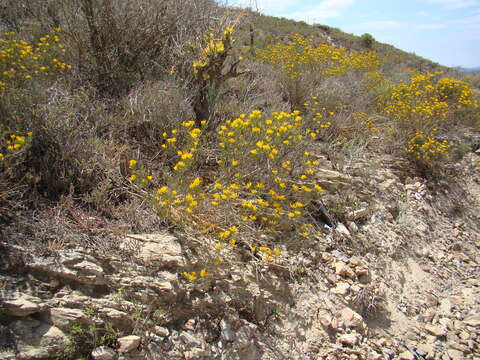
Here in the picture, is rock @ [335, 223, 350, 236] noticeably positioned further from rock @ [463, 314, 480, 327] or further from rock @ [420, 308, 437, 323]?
rock @ [463, 314, 480, 327]

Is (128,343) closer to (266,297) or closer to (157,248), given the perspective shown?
(157,248)

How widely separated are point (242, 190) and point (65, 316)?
1.82 m

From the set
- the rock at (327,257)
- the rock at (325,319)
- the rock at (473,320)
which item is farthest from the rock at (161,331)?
the rock at (473,320)

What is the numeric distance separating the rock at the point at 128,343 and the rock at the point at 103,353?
0.05 meters

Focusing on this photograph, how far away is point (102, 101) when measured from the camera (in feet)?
11.9

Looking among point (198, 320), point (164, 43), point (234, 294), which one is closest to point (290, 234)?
point (234, 294)

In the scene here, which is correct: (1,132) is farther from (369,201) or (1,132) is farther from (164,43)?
(369,201)

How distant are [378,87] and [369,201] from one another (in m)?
3.39

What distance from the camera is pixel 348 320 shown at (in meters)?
2.85

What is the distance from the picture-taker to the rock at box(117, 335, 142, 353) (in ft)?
6.31

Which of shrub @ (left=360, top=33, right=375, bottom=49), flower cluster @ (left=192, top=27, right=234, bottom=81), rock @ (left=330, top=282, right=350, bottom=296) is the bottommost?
rock @ (left=330, top=282, right=350, bottom=296)

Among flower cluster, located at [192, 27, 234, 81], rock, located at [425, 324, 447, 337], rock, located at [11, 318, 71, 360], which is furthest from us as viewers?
flower cluster, located at [192, 27, 234, 81]

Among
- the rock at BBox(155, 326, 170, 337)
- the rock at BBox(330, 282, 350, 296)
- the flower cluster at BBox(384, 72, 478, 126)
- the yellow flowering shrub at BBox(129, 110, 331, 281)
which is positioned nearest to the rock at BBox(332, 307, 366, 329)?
the rock at BBox(330, 282, 350, 296)

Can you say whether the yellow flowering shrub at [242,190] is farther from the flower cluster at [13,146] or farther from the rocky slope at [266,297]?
the flower cluster at [13,146]
